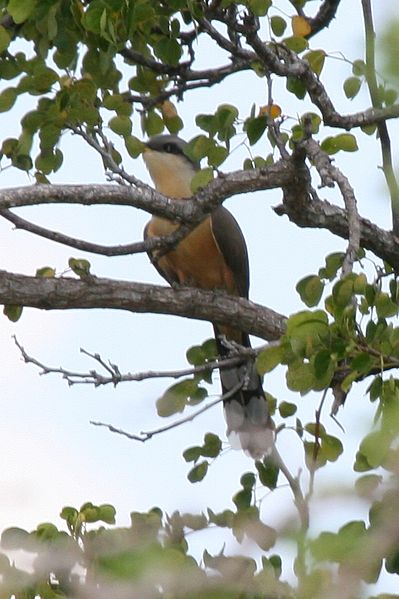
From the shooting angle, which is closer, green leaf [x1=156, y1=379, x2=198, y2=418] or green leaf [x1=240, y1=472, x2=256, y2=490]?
green leaf [x1=240, y1=472, x2=256, y2=490]

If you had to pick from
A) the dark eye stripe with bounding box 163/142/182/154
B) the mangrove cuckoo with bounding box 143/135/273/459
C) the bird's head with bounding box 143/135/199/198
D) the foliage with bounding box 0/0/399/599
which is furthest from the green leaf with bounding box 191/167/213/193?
the dark eye stripe with bounding box 163/142/182/154

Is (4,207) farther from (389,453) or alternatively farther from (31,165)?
(389,453)

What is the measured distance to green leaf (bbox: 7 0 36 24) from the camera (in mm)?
3965

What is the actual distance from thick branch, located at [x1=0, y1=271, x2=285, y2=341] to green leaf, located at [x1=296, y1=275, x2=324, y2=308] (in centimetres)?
50

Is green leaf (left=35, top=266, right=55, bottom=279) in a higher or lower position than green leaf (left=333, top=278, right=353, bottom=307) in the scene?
higher

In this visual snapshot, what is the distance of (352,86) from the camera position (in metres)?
Answer: 4.29

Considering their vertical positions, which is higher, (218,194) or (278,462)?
(218,194)

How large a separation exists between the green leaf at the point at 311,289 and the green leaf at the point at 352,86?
0.75 meters

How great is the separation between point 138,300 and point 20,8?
50.0 inches


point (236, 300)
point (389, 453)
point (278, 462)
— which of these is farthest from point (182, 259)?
point (389, 453)

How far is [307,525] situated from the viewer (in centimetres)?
132

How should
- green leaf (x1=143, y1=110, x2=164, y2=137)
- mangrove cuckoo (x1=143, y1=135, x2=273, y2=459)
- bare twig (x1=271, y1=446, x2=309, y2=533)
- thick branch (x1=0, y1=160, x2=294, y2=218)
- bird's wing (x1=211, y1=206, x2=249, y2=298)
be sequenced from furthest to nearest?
1. bird's wing (x1=211, y1=206, x2=249, y2=298)
2. mangrove cuckoo (x1=143, y1=135, x2=273, y2=459)
3. green leaf (x1=143, y1=110, x2=164, y2=137)
4. thick branch (x1=0, y1=160, x2=294, y2=218)
5. bare twig (x1=271, y1=446, x2=309, y2=533)

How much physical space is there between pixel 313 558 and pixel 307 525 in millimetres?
46

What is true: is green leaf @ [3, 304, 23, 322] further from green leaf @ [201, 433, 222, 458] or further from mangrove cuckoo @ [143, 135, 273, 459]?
mangrove cuckoo @ [143, 135, 273, 459]
